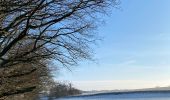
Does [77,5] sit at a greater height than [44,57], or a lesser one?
greater

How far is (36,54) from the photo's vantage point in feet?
67.9

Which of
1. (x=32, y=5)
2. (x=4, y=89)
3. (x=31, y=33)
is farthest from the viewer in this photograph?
(x=4, y=89)

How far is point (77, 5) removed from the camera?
61.6 feet

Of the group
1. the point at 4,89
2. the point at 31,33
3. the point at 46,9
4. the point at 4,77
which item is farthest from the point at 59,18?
the point at 4,89

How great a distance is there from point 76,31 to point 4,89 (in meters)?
4.37

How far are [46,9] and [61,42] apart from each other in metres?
2.25

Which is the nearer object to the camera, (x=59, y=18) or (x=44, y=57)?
(x=59, y=18)

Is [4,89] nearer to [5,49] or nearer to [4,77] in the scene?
[4,77]

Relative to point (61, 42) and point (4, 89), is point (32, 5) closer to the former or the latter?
point (61, 42)

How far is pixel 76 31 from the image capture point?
20.5 m

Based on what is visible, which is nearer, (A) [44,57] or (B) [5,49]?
(B) [5,49]

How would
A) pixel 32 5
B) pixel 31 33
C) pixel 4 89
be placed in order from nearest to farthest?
pixel 32 5, pixel 31 33, pixel 4 89

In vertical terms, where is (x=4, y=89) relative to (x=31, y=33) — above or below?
below

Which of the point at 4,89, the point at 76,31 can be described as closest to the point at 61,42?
the point at 76,31
